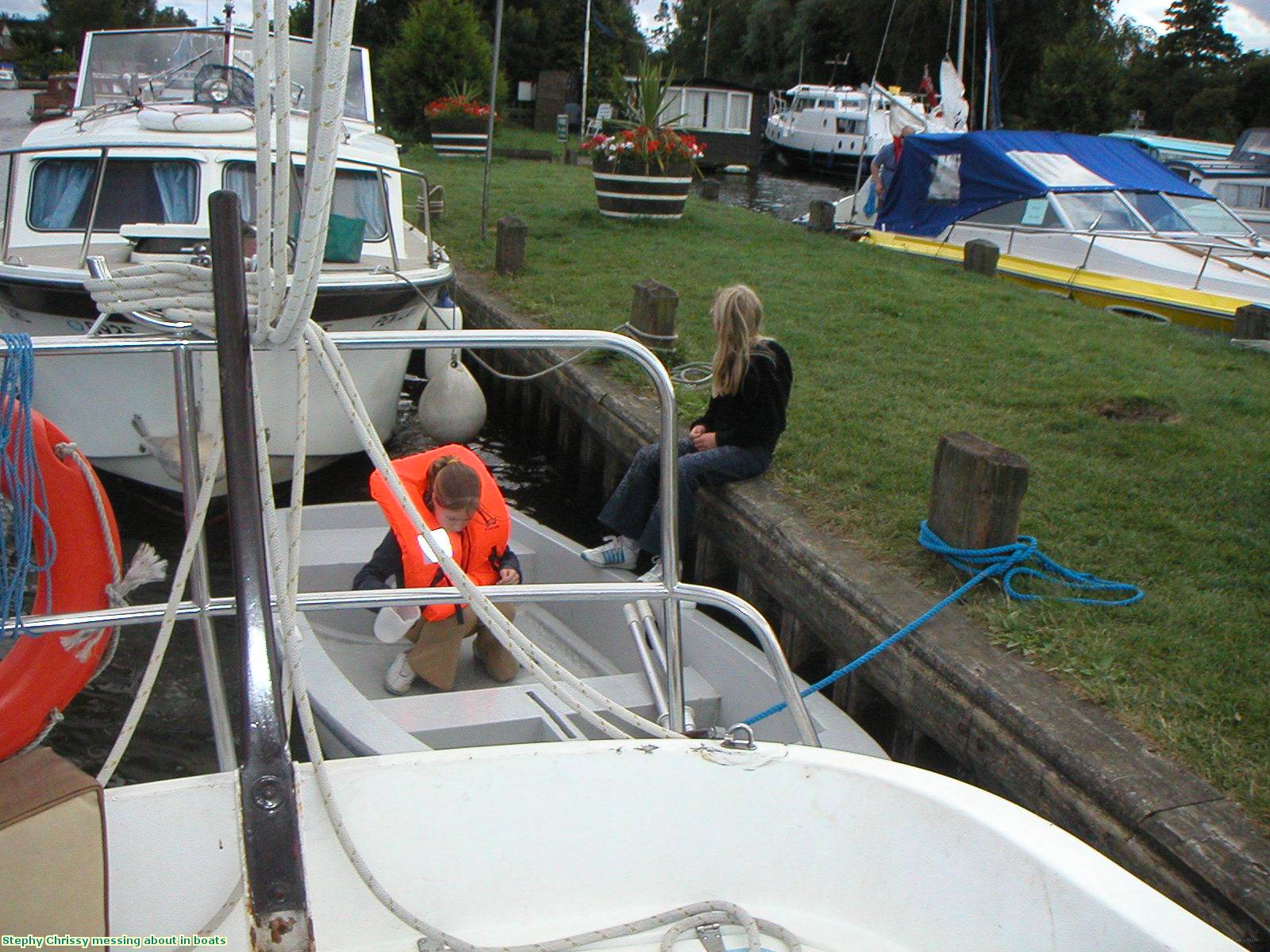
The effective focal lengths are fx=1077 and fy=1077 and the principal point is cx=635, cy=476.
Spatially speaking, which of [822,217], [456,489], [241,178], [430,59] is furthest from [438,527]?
[430,59]

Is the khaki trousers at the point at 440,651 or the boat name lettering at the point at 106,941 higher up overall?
the boat name lettering at the point at 106,941

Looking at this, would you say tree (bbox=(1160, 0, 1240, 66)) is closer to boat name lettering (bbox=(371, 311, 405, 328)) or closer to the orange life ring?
boat name lettering (bbox=(371, 311, 405, 328))

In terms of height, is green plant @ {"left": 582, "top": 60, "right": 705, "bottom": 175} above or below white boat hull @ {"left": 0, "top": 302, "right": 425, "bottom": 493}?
above

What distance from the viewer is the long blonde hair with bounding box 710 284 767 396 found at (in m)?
4.76

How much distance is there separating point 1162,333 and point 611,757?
797cm

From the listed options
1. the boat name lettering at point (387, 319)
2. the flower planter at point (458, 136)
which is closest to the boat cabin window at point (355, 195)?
the boat name lettering at point (387, 319)

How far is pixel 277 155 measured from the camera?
5.03 ft

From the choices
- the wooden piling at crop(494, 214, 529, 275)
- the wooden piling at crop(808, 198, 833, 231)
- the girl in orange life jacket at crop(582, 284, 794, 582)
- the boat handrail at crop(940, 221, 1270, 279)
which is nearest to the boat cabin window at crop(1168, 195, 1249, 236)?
the boat handrail at crop(940, 221, 1270, 279)

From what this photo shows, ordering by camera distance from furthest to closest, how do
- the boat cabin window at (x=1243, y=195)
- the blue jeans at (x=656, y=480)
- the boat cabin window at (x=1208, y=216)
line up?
the boat cabin window at (x=1243, y=195) → the boat cabin window at (x=1208, y=216) → the blue jeans at (x=656, y=480)

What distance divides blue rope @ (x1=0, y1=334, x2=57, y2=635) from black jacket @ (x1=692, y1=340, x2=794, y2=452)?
2968 mm

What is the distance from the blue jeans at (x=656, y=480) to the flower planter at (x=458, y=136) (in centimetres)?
1680

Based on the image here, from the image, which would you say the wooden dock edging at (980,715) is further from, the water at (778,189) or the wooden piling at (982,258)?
the water at (778,189)

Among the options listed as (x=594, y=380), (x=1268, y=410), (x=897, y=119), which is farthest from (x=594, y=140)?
(x=1268, y=410)

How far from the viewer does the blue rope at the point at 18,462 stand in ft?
7.41
